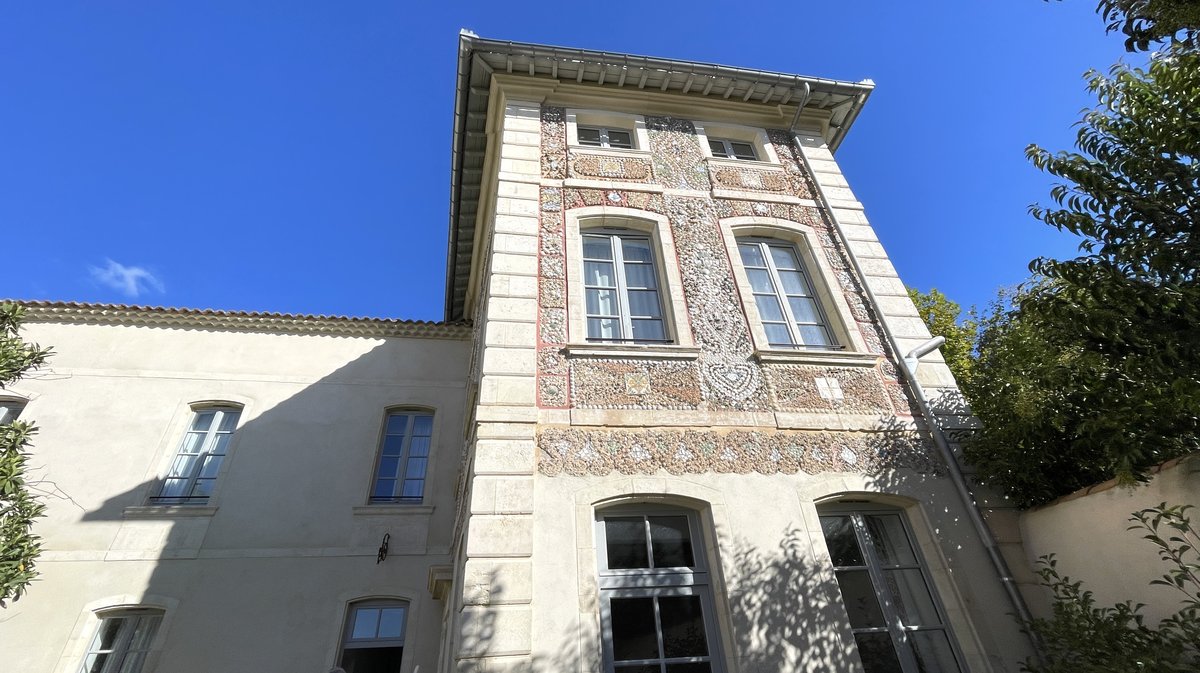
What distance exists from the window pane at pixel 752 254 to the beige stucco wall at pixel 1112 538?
3.67 meters

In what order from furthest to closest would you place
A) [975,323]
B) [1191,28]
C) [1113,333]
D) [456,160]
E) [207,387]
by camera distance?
[975,323], [207,387], [456,160], [1113,333], [1191,28]

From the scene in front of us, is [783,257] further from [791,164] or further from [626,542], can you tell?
[626,542]

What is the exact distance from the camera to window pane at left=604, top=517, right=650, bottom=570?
4.40m

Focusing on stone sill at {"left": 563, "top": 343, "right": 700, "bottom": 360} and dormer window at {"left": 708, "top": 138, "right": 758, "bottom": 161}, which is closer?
stone sill at {"left": 563, "top": 343, "right": 700, "bottom": 360}

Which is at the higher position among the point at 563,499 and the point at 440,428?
the point at 440,428

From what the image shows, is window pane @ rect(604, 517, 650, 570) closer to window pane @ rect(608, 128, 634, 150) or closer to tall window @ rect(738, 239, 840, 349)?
tall window @ rect(738, 239, 840, 349)

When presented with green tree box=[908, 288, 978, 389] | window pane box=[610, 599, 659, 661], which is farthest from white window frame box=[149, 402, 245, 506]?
green tree box=[908, 288, 978, 389]

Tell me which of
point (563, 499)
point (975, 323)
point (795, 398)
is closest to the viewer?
point (563, 499)

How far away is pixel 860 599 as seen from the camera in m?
4.50

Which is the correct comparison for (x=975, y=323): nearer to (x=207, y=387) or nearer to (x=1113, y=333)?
(x=1113, y=333)

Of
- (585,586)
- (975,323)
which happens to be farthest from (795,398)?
(975,323)

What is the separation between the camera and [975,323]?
49.4 ft

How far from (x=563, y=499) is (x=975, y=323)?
15.1 metres

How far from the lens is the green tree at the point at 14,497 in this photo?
268 inches
